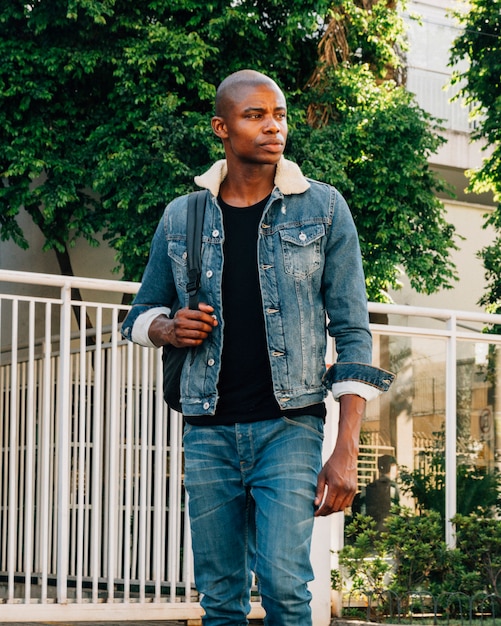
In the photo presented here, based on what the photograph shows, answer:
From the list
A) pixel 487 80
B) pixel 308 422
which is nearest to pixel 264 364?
pixel 308 422

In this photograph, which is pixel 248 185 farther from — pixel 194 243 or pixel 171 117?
pixel 171 117

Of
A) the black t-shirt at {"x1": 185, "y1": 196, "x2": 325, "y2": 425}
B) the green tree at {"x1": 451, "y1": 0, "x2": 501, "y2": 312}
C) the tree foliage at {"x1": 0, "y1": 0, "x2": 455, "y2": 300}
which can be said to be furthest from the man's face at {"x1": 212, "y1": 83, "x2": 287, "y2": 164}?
the green tree at {"x1": 451, "y1": 0, "x2": 501, "y2": 312}

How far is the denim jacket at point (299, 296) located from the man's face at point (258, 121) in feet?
0.25

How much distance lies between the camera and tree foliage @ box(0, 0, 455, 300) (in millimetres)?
16641

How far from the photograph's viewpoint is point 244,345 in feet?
10.1

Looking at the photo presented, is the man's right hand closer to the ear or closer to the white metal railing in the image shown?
the ear

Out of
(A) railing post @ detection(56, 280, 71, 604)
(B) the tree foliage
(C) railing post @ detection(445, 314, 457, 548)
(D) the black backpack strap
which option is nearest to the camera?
(D) the black backpack strap

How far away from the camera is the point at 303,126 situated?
1781 centimetres

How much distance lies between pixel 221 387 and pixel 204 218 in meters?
0.48

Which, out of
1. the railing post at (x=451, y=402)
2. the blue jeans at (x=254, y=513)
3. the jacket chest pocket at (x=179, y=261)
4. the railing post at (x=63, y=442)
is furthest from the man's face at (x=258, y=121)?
the railing post at (x=451, y=402)

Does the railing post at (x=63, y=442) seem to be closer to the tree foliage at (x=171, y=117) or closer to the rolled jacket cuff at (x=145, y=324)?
the rolled jacket cuff at (x=145, y=324)

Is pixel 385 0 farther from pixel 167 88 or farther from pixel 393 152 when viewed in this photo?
pixel 167 88

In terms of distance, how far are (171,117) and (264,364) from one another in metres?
13.8

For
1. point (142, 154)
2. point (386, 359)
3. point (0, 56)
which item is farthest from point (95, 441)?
point (0, 56)
